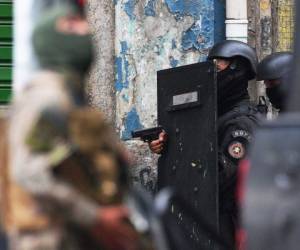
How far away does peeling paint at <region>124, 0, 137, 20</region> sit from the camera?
10.3 meters

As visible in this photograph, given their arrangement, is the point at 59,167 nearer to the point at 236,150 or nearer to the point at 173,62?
the point at 236,150

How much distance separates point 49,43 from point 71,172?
47 cm

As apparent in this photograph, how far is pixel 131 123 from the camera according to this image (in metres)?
10.3

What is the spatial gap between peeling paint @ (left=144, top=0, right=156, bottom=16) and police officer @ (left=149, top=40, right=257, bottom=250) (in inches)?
62.0

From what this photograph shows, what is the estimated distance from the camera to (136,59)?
10312 mm

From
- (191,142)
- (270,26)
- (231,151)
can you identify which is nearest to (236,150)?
(231,151)

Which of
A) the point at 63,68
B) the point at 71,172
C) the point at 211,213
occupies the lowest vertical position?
the point at 211,213

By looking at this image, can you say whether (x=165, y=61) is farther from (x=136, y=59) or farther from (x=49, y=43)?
(x=49, y=43)

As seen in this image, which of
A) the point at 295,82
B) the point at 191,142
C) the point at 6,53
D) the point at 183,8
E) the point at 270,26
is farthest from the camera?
the point at 270,26

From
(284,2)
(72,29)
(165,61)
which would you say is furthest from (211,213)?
(72,29)

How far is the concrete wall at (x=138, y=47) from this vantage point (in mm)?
10297

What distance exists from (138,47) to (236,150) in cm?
232

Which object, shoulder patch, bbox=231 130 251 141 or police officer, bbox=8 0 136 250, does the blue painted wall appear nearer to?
Result: shoulder patch, bbox=231 130 251 141

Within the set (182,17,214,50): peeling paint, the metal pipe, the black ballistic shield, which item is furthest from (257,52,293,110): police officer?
the metal pipe
